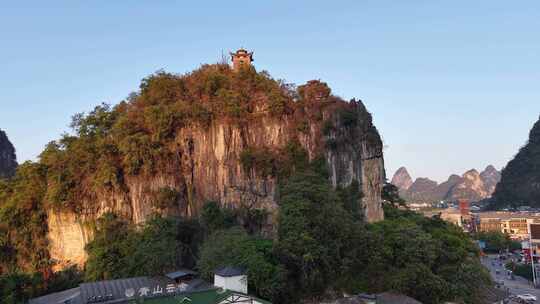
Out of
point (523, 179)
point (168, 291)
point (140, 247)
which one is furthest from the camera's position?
point (523, 179)

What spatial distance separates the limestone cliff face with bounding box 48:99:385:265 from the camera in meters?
29.8

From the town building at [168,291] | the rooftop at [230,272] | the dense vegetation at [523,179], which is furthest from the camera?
the dense vegetation at [523,179]

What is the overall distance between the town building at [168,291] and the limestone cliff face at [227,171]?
6.51 m

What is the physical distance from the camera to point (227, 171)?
3008 cm

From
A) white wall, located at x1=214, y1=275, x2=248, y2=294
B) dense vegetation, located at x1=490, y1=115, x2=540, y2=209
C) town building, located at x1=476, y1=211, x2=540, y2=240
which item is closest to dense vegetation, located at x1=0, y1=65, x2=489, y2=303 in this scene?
white wall, located at x1=214, y1=275, x2=248, y2=294

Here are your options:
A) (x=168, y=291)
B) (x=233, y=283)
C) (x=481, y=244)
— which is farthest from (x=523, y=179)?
(x=168, y=291)

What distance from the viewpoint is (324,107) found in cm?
3184

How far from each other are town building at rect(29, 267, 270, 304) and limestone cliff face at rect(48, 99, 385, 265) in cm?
651

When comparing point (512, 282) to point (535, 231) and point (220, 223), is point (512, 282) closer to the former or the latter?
point (535, 231)

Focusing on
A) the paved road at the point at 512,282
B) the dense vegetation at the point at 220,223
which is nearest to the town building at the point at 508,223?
the paved road at the point at 512,282

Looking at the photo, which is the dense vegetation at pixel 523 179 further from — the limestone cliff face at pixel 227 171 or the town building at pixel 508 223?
the limestone cliff face at pixel 227 171

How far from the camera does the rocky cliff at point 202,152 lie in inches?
1172

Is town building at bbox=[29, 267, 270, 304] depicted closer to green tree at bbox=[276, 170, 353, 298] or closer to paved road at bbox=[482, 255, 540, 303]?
green tree at bbox=[276, 170, 353, 298]

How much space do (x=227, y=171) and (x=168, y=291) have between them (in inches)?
383
